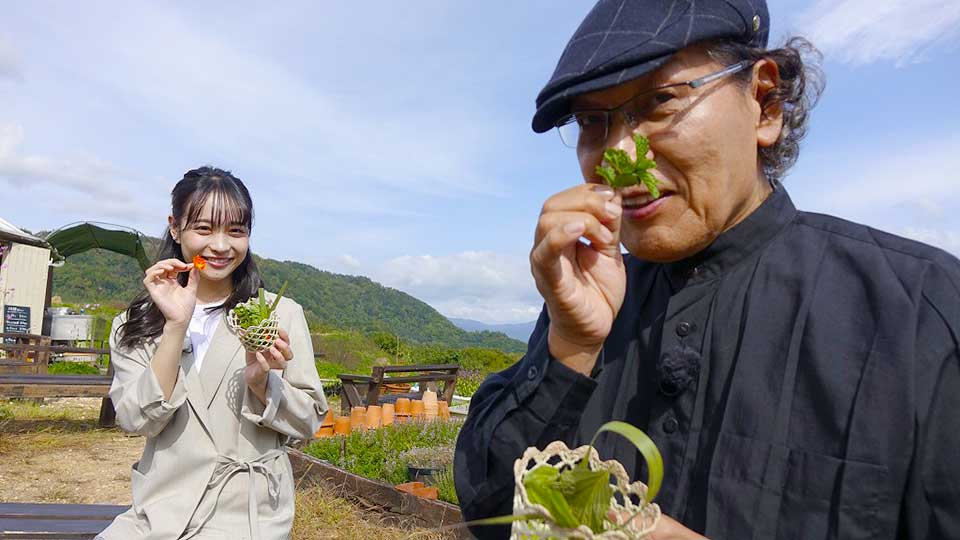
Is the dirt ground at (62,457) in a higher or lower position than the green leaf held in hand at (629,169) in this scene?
lower

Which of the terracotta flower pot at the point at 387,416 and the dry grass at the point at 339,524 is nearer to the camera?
the dry grass at the point at 339,524

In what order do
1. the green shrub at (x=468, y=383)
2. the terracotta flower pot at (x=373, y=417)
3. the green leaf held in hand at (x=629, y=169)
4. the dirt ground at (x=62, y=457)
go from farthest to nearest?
1. the green shrub at (x=468, y=383)
2. the terracotta flower pot at (x=373, y=417)
3. the dirt ground at (x=62, y=457)
4. the green leaf held in hand at (x=629, y=169)

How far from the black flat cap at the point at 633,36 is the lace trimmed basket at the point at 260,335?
1.96 m

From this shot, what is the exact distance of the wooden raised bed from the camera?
18.1 feet

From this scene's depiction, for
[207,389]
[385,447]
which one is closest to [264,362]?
[207,389]

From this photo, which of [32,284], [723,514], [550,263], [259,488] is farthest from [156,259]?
[32,284]

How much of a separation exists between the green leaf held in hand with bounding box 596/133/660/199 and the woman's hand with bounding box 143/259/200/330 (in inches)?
92.3

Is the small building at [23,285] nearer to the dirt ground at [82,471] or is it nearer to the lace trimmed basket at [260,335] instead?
the dirt ground at [82,471]

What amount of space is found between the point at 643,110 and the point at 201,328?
2704mm

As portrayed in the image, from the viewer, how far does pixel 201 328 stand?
345cm

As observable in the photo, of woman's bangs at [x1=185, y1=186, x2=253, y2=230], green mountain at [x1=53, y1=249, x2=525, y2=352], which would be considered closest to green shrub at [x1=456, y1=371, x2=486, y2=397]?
woman's bangs at [x1=185, y1=186, x2=253, y2=230]

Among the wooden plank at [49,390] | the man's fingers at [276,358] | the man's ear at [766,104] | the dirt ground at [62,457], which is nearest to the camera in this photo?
the man's ear at [766,104]

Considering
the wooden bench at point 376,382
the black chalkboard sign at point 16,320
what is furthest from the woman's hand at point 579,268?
the black chalkboard sign at point 16,320

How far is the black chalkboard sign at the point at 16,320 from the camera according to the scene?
1712 cm
